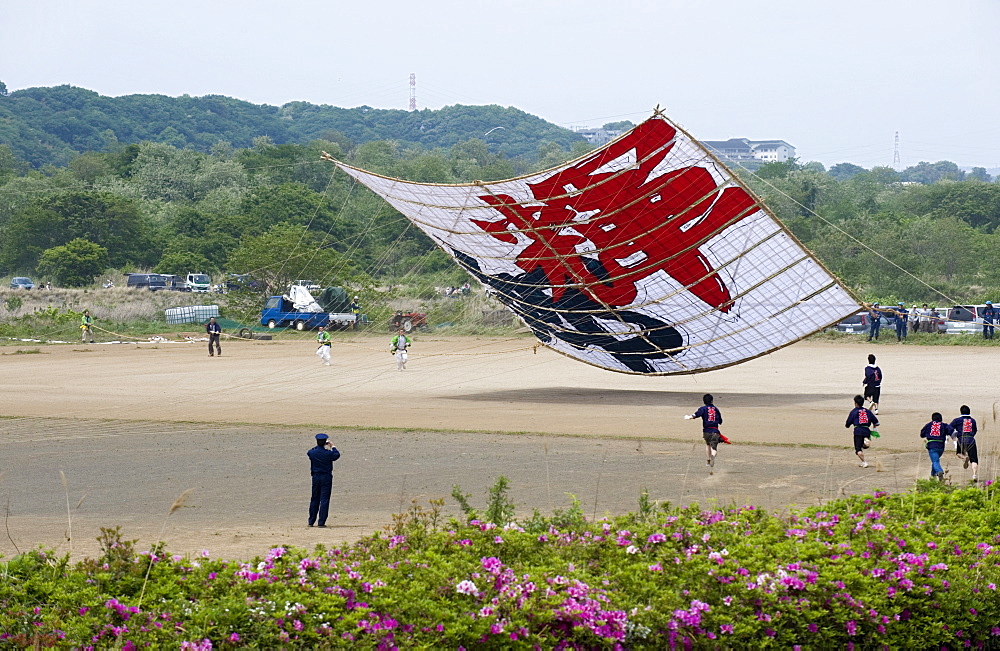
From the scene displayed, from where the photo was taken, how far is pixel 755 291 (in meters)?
19.9

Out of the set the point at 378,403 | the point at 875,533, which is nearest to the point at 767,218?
the point at 378,403

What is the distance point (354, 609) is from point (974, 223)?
79.3 meters

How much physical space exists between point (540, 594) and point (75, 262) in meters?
62.8

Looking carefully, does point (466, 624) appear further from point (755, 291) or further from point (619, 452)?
point (755, 291)

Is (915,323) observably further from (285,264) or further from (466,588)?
(466,588)

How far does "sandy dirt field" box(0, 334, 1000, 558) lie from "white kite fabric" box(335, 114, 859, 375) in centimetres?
144

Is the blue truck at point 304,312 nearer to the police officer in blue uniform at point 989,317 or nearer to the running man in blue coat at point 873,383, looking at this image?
the police officer in blue uniform at point 989,317

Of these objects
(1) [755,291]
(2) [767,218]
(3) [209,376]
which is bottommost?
(3) [209,376]

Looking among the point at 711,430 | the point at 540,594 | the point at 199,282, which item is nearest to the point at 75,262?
the point at 199,282

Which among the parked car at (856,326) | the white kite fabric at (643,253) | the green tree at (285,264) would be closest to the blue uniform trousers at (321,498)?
the white kite fabric at (643,253)

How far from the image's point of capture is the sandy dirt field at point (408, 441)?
1189cm

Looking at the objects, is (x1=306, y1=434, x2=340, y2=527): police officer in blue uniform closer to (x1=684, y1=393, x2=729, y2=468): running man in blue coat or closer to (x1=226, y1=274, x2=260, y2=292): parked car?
(x1=684, y1=393, x2=729, y2=468): running man in blue coat

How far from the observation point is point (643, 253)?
2034cm

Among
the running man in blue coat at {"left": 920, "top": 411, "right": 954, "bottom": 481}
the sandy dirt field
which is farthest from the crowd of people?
the running man in blue coat at {"left": 920, "top": 411, "right": 954, "bottom": 481}
